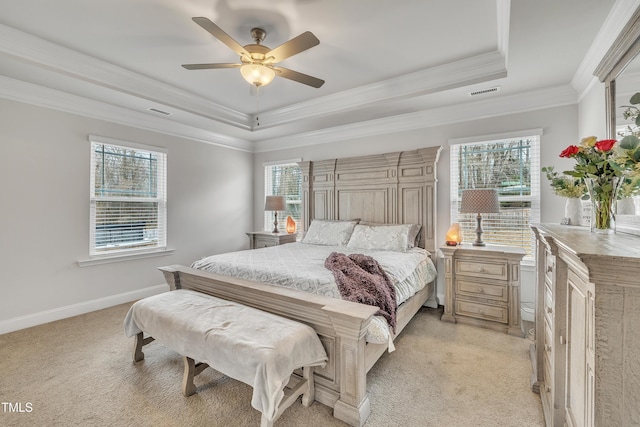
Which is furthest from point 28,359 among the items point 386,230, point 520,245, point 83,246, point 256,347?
→ point 520,245

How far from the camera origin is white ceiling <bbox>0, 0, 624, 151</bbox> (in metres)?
2.10

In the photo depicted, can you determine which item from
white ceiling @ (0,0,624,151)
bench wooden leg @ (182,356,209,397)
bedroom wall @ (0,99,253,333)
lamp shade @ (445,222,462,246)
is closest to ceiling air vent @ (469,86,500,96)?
white ceiling @ (0,0,624,151)

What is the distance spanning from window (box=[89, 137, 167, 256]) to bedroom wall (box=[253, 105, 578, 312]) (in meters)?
2.17

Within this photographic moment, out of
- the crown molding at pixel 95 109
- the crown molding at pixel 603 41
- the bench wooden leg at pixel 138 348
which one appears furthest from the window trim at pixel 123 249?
the crown molding at pixel 603 41

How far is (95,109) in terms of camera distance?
350 cm

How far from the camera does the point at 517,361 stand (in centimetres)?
239

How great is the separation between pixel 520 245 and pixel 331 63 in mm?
2975

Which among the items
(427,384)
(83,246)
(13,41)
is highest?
(13,41)

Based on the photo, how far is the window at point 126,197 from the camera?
362 centimetres

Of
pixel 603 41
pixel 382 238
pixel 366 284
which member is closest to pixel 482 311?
pixel 382 238

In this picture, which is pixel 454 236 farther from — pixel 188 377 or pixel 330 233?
pixel 188 377

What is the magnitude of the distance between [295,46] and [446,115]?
243cm

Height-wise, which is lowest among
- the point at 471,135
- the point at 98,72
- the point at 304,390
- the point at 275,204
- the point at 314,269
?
the point at 304,390

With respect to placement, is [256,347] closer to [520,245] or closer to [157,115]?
[520,245]
